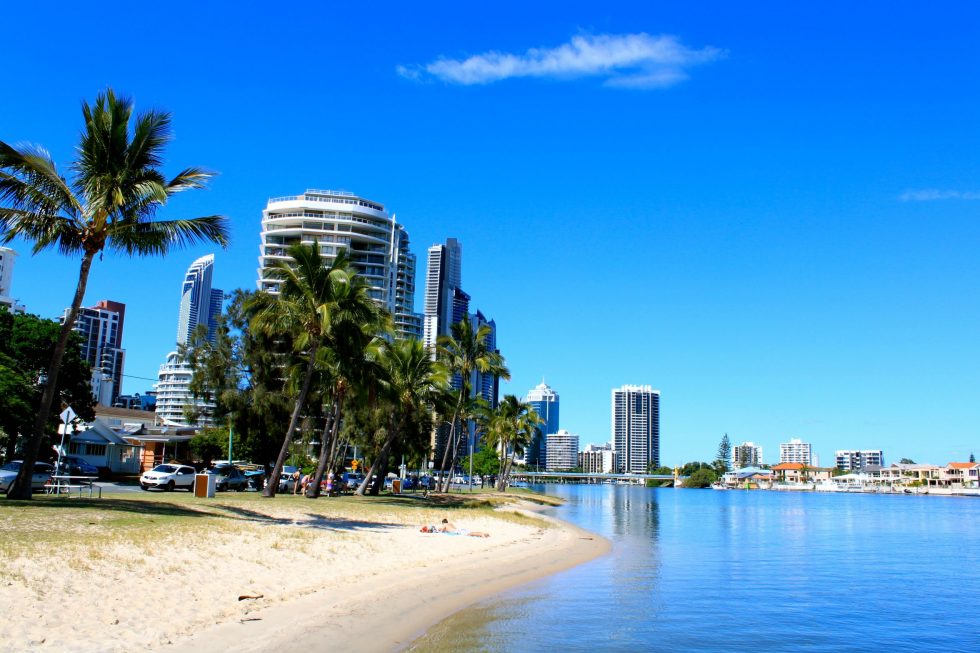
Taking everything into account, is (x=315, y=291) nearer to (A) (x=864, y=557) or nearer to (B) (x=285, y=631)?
(B) (x=285, y=631)

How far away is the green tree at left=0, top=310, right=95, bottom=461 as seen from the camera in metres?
44.0

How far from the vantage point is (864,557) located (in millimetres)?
35156

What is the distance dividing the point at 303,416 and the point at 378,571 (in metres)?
30.1

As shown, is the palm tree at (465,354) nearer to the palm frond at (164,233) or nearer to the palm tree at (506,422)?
the palm tree at (506,422)

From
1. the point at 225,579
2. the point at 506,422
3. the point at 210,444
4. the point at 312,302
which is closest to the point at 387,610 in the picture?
the point at 225,579

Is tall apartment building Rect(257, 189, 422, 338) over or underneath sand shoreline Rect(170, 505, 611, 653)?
over

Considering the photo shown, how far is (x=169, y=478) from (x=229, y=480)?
13.9ft

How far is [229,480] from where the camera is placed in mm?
42094

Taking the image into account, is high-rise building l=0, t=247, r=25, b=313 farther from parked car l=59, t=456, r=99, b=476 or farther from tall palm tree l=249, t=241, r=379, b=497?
tall palm tree l=249, t=241, r=379, b=497

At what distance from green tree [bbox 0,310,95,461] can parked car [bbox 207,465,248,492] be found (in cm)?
1065

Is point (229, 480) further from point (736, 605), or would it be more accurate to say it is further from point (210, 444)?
point (736, 605)

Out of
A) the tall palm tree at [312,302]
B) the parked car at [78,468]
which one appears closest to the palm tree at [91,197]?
the tall palm tree at [312,302]

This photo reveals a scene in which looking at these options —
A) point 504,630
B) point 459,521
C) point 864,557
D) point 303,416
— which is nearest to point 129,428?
point 303,416

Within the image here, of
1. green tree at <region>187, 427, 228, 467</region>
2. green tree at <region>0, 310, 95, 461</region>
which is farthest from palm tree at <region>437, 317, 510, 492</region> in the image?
green tree at <region>0, 310, 95, 461</region>
